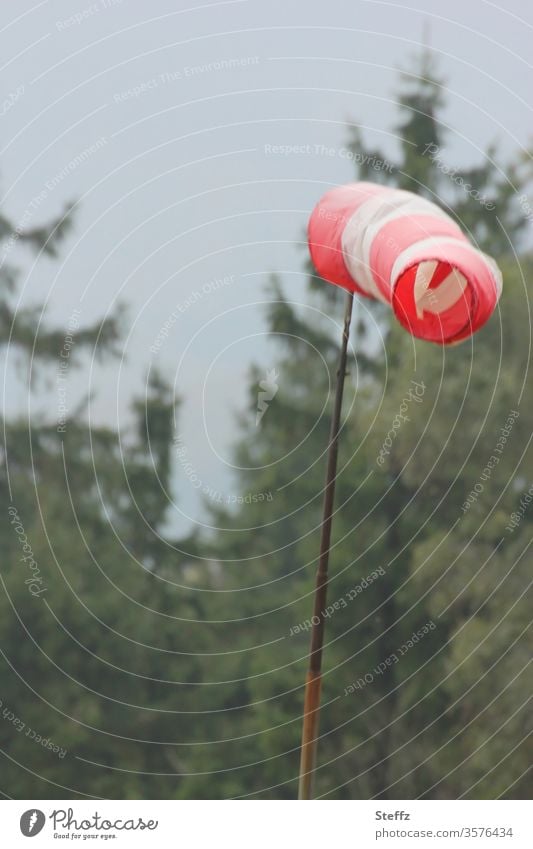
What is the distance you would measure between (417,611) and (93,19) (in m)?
5.52

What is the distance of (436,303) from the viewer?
11.4 ft

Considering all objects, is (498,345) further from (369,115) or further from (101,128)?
(101,128)

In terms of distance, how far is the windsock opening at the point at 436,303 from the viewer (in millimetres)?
3289

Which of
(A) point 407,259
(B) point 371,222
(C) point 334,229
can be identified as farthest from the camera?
(C) point 334,229

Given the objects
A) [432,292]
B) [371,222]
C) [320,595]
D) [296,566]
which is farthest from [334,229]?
[296,566]

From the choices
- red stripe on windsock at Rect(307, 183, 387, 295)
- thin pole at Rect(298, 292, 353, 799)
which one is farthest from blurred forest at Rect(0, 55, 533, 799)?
thin pole at Rect(298, 292, 353, 799)

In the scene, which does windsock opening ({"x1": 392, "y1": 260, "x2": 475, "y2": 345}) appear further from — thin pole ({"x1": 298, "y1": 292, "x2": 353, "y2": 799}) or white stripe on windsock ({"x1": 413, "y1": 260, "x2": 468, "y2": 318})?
thin pole ({"x1": 298, "y1": 292, "x2": 353, "y2": 799})

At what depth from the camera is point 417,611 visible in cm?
1160

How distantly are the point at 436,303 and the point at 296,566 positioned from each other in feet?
34.3

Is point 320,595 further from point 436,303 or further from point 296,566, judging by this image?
point 296,566

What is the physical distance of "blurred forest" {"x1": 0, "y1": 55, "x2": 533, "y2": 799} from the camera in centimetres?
1055
